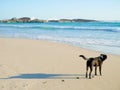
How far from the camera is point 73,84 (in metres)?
7.03

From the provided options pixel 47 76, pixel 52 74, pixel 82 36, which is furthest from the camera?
pixel 82 36

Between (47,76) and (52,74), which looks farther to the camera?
(52,74)

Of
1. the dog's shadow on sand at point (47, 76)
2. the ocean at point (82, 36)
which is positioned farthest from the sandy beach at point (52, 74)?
the ocean at point (82, 36)

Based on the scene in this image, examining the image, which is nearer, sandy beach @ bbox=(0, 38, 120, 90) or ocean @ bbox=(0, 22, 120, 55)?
sandy beach @ bbox=(0, 38, 120, 90)

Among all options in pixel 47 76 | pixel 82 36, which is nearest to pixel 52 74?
pixel 47 76

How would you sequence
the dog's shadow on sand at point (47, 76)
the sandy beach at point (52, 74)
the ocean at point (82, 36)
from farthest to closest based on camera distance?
the ocean at point (82, 36)
the dog's shadow on sand at point (47, 76)
the sandy beach at point (52, 74)

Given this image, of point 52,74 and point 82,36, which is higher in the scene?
point 52,74

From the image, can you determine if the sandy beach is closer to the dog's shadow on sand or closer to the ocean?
the dog's shadow on sand

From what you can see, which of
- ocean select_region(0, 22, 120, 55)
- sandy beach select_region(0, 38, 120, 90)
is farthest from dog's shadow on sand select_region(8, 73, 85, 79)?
ocean select_region(0, 22, 120, 55)

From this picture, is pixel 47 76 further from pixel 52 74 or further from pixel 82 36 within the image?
pixel 82 36

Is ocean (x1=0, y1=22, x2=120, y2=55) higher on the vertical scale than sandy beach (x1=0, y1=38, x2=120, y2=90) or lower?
lower

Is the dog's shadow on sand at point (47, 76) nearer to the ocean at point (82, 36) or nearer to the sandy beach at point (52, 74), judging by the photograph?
the sandy beach at point (52, 74)

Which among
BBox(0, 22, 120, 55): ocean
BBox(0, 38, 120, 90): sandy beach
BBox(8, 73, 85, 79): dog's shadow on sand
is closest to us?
BBox(0, 38, 120, 90): sandy beach

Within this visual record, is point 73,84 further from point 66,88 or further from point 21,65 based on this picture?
point 21,65
